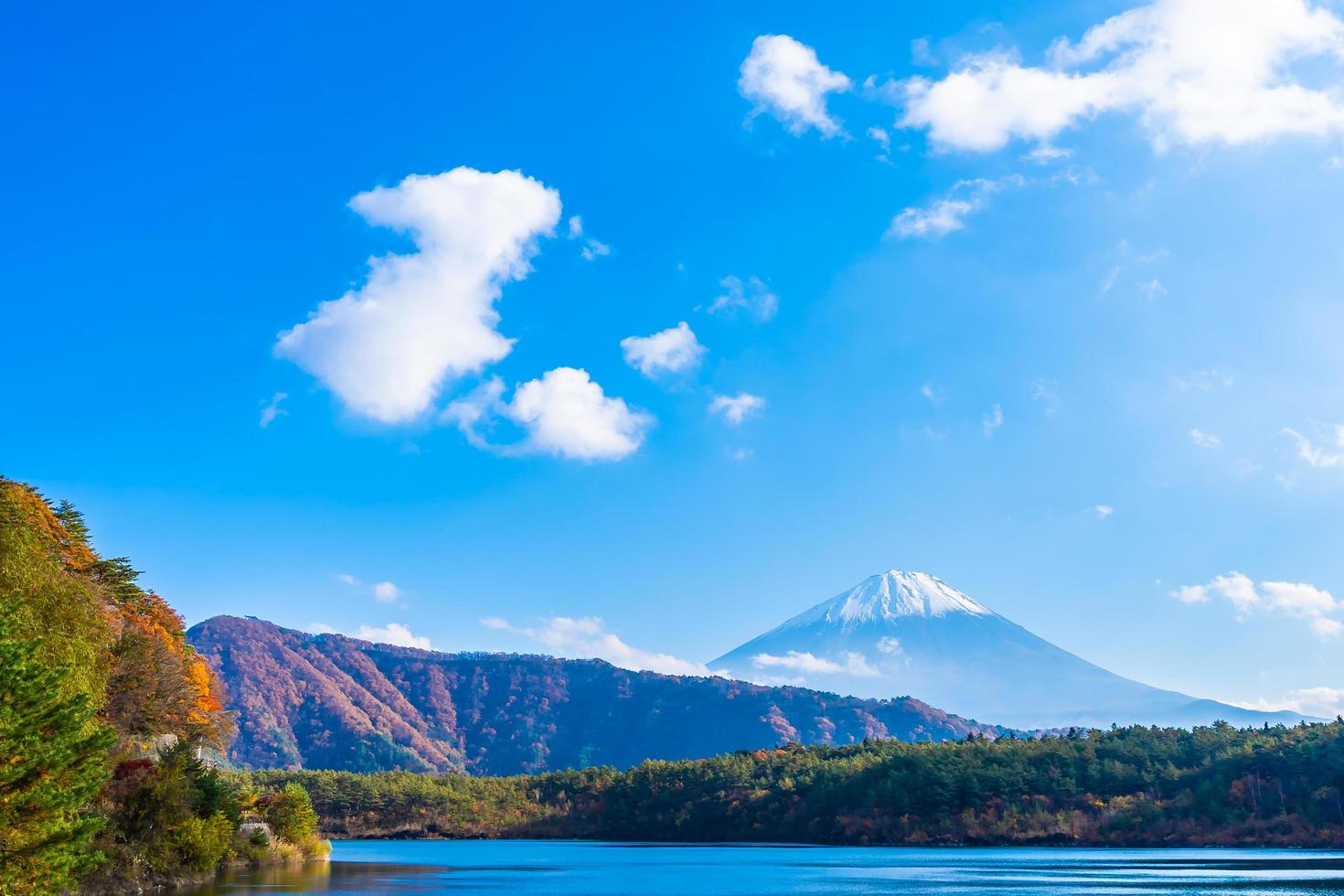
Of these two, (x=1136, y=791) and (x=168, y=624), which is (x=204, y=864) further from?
(x=1136, y=791)

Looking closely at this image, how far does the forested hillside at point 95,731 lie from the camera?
734 inches

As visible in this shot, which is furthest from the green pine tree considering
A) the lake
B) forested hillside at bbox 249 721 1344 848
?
forested hillside at bbox 249 721 1344 848

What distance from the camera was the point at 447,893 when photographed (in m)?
40.2

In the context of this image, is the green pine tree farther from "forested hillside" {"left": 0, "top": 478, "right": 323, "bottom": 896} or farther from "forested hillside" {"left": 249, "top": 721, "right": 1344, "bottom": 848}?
"forested hillside" {"left": 249, "top": 721, "right": 1344, "bottom": 848}

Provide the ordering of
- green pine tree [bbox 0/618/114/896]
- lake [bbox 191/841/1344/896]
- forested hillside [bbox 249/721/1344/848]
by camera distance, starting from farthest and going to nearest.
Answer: forested hillside [bbox 249/721/1344/848]
lake [bbox 191/841/1344/896]
green pine tree [bbox 0/618/114/896]

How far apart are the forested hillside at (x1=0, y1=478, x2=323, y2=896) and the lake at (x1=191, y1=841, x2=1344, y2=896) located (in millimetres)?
3001

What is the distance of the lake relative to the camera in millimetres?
41969

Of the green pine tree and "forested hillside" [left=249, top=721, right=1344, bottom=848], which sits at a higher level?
the green pine tree

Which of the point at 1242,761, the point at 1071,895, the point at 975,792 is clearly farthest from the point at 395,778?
the point at 1071,895

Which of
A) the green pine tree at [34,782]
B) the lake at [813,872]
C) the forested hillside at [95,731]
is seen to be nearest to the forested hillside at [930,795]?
the lake at [813,872]

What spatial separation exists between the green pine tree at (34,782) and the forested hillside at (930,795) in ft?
243

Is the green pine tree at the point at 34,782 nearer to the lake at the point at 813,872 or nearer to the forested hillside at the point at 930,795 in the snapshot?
the lake at the point at 813,872

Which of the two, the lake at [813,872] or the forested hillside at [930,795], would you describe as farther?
the forested hillside at [930,795]

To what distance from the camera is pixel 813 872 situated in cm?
5616
